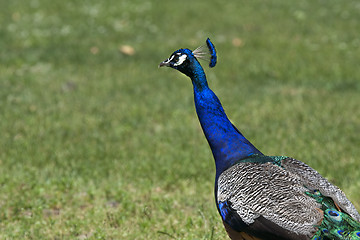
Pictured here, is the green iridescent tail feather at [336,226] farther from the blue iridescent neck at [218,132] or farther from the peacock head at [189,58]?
the peacock head at [189,58]

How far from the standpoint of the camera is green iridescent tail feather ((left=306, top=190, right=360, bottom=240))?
11.6 feet

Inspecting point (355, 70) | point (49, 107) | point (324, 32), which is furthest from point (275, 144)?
point (324, 32)

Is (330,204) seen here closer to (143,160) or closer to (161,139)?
(143,160)

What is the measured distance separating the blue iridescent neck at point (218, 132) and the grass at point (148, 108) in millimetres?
1155

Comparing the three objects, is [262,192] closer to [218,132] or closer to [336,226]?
[336,226]

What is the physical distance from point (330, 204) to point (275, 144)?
165 inches

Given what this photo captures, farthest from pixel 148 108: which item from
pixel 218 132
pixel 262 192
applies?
pixel 262 192

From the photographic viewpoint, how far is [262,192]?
390cm

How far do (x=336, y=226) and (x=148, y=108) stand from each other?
20.5 ft

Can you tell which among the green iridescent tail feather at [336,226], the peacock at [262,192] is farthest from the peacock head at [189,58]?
the green iridescent tail feather at [336,226]

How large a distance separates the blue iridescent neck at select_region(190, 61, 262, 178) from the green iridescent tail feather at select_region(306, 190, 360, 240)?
95 centimetres

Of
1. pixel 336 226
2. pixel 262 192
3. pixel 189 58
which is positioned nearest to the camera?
pixel 336 226

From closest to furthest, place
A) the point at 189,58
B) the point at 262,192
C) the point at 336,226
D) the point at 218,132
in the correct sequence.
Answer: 1. the point at 336,226
2. the point at 262,192
3. the point at 218,132
4. the point at 189,58

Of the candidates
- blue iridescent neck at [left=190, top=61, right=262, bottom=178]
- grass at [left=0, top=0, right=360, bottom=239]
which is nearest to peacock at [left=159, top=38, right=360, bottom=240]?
blue iridescent neck at [left=190, top=61, right=262, bottom=178]
